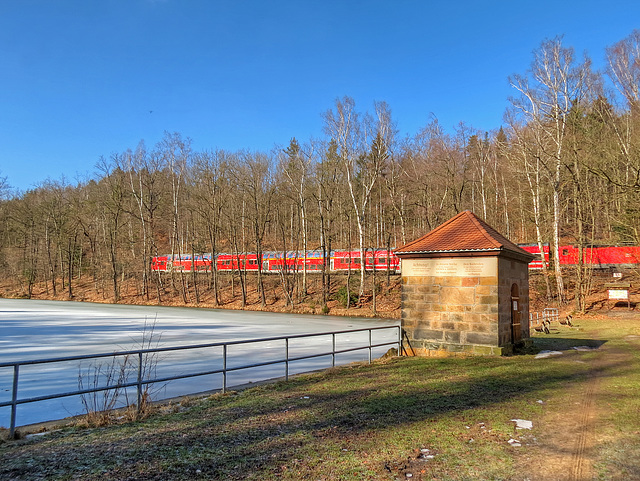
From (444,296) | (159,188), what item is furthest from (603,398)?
(159,188)

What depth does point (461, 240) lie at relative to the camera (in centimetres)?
1270

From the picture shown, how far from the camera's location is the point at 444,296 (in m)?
12.7

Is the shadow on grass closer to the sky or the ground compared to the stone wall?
closer to the ground

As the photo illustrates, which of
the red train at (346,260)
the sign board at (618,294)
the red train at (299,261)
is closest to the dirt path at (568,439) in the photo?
the red train at (346,260)

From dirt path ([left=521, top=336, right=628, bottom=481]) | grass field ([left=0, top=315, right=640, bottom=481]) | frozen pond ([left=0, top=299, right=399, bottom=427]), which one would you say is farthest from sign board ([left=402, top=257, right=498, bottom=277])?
dirt path ([left=521, top=336, right=628, bottom=481])

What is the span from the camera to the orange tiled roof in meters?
12.1

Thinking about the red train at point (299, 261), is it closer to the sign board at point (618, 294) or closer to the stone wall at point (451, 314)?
the sign board at point (618, 294)

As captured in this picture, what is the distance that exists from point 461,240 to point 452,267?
81 cm

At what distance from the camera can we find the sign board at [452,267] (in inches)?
475

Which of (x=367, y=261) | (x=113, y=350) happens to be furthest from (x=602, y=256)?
(x=113, y=350)

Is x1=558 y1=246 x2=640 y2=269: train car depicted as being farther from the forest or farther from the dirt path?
the dirt path

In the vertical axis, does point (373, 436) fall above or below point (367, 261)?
below

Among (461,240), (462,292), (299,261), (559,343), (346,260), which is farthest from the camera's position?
(299,261)

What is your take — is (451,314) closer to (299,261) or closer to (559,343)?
(559,343)
